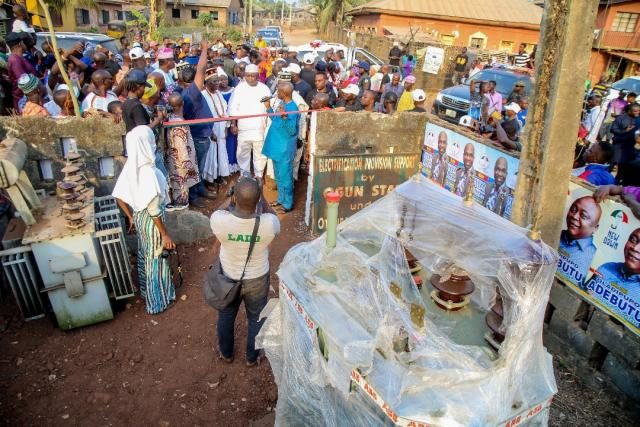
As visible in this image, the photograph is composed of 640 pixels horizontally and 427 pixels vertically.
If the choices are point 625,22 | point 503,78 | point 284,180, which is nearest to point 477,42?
point 625,22

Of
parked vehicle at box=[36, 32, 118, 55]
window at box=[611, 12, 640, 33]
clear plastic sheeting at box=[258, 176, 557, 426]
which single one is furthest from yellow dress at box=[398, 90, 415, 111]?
window at box=[611, 12, 640, 33]

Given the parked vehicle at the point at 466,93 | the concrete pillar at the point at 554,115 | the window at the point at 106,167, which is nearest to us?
the concrete pillar at the point at 554,115

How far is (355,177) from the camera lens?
609 centimetres

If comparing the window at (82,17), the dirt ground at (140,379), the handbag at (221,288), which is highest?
the window at (82,17)

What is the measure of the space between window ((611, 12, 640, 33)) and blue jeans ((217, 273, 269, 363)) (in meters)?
27.5

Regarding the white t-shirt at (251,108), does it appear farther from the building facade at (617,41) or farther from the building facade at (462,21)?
the building facade at (462,21)

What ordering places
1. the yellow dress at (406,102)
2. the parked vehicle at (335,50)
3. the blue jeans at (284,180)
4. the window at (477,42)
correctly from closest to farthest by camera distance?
the blue jeans at (284,180), the yellow dress at (406,102), the parked vehicle at (335,50), the window at (477,42)

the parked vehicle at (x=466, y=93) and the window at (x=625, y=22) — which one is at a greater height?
the window at (x=625, y=22)

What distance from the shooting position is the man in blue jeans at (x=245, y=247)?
323 cm

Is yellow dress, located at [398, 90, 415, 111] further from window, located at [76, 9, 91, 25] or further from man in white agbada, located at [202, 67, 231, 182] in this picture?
window, located at [76, 9, 91, 25]

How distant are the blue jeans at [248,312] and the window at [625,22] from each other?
27480 millimetres

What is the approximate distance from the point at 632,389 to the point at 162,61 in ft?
26.7

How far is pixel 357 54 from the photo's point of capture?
1700 centimetres

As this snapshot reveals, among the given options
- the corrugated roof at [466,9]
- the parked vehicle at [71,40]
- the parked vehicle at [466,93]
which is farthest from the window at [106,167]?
the corrugated roof at [466,9]
